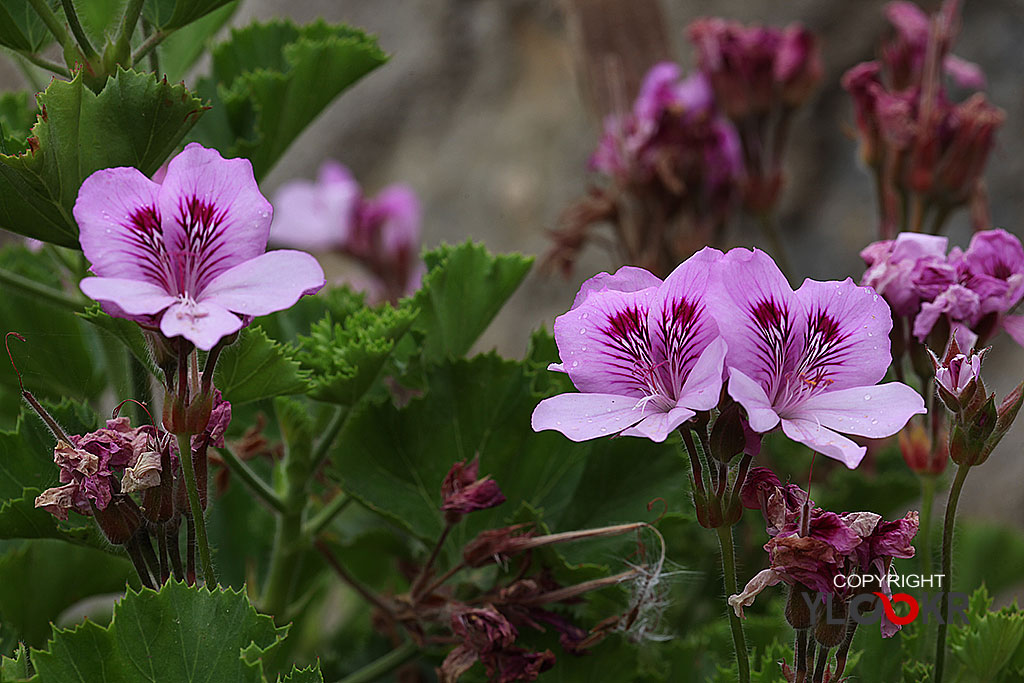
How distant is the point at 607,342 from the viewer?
1.56 feet

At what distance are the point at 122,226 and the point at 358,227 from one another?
92 centimetres

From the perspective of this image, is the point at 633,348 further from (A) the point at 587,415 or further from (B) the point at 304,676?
(B) the point at 304,676

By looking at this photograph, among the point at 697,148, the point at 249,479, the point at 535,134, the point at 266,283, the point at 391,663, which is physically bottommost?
the point at 391,663

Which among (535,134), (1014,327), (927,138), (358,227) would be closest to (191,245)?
(1014,327)

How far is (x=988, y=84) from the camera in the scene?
1.43 m

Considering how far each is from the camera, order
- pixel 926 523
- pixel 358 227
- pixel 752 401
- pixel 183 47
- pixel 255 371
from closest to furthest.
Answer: pixel 752 401 → pixel 255 371 → pixel 926 523 → pixel 183 47 → pixel 358 227

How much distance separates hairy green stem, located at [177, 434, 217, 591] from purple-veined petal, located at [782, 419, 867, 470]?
263mm

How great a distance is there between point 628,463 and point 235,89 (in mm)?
379

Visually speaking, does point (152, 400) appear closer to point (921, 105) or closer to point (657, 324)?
point (657, 324)

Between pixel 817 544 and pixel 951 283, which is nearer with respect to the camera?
pixel 817 544

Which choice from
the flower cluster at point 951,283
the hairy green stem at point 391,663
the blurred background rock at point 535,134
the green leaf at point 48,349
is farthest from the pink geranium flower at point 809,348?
the blurred background rock at point 535,134

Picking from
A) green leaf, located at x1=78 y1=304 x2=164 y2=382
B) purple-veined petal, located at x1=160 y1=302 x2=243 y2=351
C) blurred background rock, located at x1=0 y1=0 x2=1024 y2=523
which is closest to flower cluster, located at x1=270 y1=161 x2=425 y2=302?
blurred background rock, located at x1=0 y1=0 x2=1024 y2=523

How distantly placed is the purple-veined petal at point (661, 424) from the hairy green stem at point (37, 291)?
380 millimetres

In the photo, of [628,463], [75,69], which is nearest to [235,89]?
[75,69]
